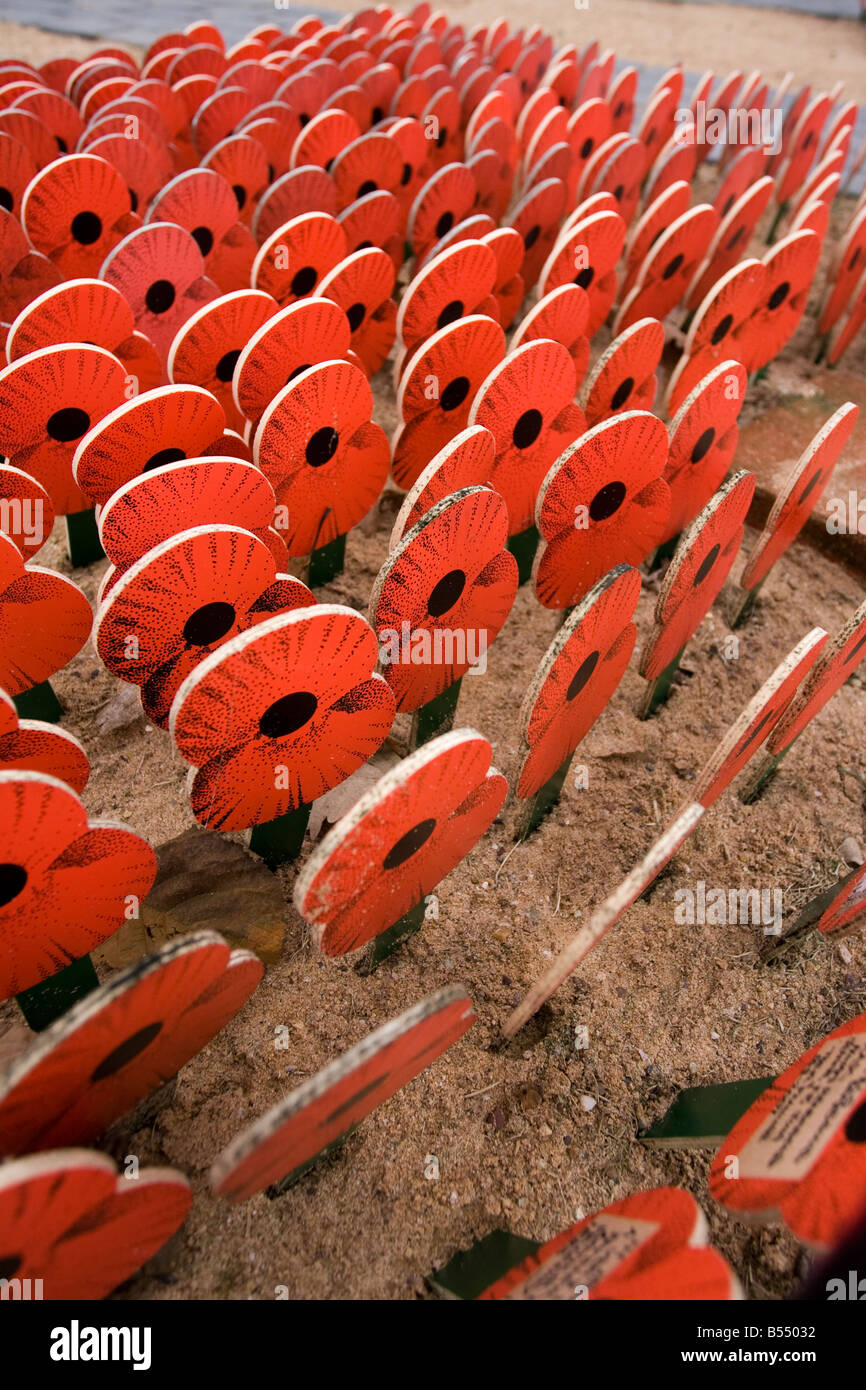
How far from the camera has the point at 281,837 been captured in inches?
73.0

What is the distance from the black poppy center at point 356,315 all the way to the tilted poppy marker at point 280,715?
1.49m

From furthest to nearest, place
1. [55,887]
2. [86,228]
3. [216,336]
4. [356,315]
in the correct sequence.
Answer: [86,228], [356,315], [216,336], [55,887]

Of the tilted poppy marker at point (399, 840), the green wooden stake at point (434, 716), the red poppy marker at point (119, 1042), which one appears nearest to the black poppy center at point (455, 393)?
the green wooden stake at point (434, 716)

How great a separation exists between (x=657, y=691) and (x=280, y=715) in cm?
116

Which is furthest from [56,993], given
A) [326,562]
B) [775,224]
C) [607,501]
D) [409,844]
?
[775,224]

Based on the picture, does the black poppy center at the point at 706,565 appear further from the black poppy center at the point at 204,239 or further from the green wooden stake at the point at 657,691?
the black poppy center at the point at 204,239

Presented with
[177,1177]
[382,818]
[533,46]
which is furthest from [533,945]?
[533,46]

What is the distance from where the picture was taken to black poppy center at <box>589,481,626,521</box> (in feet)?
6.55

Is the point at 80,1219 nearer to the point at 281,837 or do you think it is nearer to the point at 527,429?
the point at 281,837

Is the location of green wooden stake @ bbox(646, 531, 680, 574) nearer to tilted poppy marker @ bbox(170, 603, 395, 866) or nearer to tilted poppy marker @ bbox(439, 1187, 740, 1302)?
tilted poppy marker @ bbox(170, 603, 395, 866)

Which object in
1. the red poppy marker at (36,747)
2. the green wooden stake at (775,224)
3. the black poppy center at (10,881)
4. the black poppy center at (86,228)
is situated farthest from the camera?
the green wooden stake at (775,224)

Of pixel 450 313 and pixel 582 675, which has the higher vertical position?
pixel 450 313

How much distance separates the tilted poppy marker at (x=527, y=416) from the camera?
6.51 ft
